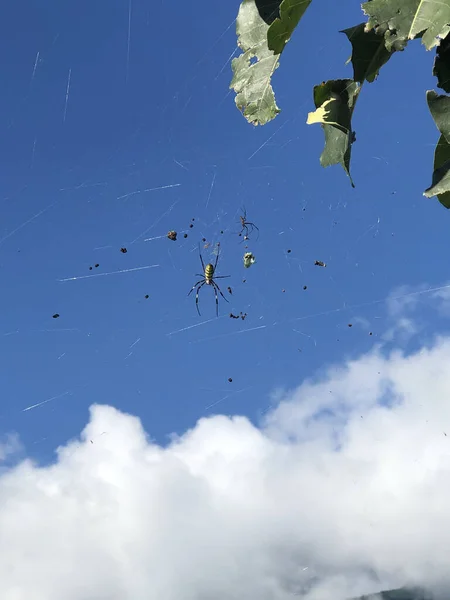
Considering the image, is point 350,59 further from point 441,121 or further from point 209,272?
point 209,272

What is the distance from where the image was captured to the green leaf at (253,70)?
2.30 m

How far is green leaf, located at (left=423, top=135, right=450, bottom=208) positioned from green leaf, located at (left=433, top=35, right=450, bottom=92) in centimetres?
19

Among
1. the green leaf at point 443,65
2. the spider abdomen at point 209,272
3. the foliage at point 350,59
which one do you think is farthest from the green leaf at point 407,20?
the spider abdomen at point 209,272

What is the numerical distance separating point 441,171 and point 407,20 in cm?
51

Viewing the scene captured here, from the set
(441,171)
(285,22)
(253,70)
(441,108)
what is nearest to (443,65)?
(441,108)

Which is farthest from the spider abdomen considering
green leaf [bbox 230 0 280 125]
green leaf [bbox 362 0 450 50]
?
green leaf [bbox 362 0 450 50]

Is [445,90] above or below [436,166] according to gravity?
above

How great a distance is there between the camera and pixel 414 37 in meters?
1.96

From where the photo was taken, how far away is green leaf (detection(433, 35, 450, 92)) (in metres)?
2.02

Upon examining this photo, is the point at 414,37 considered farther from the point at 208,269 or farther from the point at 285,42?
the point at 208,269

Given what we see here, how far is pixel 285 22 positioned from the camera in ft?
6.73

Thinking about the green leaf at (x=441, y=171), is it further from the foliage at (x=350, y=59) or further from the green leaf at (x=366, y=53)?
the green leaf at (x=366, y=53)

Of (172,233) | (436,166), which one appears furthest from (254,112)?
(172,233)

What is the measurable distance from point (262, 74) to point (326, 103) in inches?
10.9
